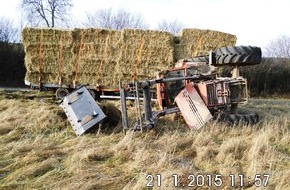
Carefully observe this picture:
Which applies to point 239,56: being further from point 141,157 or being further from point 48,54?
point 48,54

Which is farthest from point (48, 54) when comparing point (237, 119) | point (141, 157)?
point (141, 157)

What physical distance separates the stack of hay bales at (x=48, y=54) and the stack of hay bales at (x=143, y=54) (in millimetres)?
1951

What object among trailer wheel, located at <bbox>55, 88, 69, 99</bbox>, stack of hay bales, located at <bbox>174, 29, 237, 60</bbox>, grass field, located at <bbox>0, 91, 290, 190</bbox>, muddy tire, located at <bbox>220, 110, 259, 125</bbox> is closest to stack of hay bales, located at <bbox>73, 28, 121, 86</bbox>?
trailer wheel, located at <bbox>55, 88, 69, 99</bbox>

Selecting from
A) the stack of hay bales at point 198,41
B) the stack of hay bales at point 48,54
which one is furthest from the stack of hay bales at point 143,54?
the stack of hay bales at point 48,54

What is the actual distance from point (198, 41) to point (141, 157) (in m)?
9.21

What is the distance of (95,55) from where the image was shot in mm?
12250

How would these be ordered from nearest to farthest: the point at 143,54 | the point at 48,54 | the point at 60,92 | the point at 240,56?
the point at 240,56
the point at 60,92
the point at 48,54
the point at 143,54

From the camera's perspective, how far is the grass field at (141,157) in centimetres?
402

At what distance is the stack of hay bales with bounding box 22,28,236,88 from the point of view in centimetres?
1220

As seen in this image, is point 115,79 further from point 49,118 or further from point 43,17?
point 43,17

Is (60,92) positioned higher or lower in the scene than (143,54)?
lower

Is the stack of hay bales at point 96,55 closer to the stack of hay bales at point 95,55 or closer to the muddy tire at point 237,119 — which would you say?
the stack of hay bales at point 95,55

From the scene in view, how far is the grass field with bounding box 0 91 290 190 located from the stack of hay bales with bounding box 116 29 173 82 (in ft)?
17.8

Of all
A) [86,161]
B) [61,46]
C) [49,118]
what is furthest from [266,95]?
[86,161]
